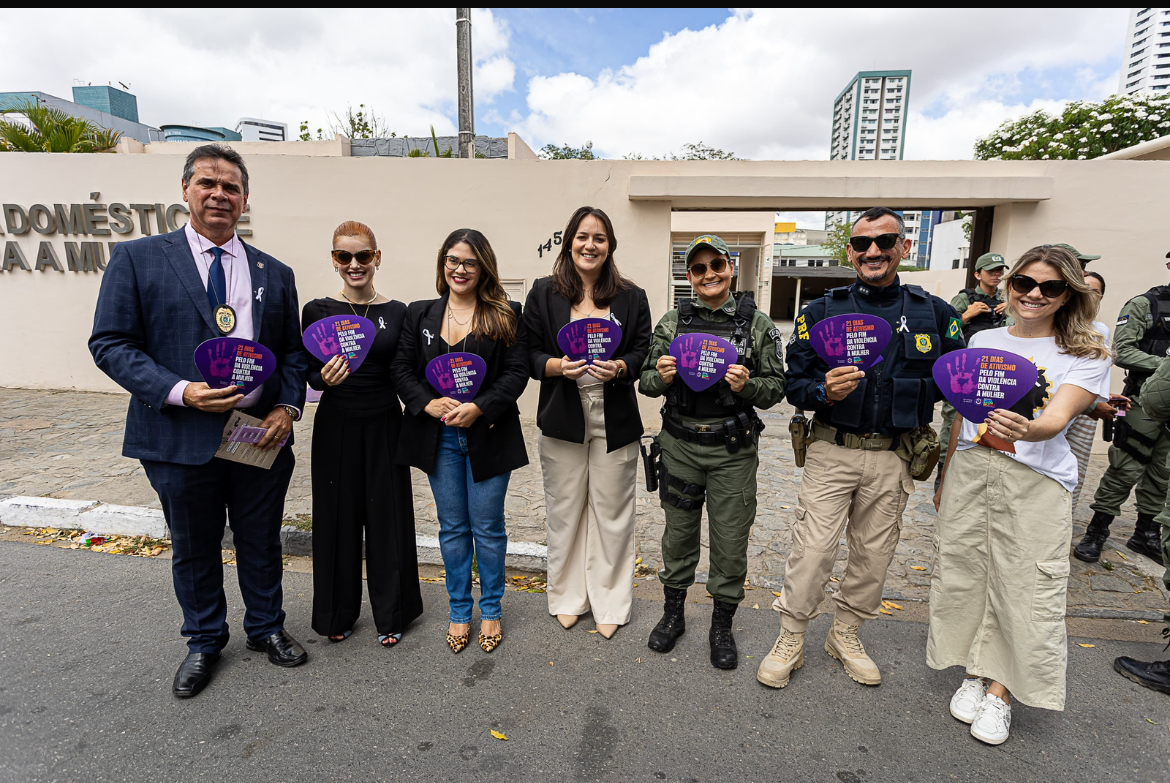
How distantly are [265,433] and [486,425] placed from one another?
0.94 m

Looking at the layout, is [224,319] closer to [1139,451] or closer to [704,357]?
[704,357]

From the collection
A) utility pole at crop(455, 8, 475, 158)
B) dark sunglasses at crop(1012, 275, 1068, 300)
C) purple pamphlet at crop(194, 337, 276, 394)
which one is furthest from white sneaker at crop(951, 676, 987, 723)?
utility pole at crop(455, 8, 475, 158)

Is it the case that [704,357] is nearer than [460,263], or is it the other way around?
[704,357]

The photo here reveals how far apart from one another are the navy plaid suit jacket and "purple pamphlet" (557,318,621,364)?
1463 mm

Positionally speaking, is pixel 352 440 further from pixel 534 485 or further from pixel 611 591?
pixel 534 485

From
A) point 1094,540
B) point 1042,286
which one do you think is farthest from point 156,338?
point 1094,540

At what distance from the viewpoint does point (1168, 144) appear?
7.91m

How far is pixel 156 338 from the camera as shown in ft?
7.88

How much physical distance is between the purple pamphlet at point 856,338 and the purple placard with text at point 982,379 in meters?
0.23

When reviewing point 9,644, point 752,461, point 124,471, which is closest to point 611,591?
point 752,461

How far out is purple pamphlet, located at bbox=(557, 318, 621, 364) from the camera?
270 cm

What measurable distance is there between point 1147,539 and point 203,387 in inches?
217

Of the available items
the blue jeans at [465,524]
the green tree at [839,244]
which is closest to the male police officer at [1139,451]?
the blue jeans at [465,524]

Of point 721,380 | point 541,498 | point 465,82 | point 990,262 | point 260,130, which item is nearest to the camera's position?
point 721,380
